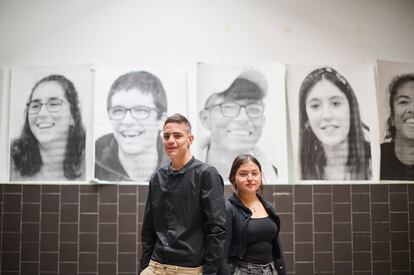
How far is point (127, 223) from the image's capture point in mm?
3244

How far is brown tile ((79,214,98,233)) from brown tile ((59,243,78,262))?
164 millimetres

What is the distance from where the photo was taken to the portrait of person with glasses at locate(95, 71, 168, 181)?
3273mm

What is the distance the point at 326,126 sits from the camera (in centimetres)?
335

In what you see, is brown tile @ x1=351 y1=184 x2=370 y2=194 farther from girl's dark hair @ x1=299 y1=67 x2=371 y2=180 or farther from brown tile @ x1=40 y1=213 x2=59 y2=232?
brown tile @ x1=40 y1=213 x2=59 y2=232

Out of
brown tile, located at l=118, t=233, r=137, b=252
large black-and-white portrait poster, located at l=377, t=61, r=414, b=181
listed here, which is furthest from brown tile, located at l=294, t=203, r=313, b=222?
brown tile, located at l=118, t=233, r=137, b=252

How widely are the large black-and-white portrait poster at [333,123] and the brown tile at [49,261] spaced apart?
92.4 inches

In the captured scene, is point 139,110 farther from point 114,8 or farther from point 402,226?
point 402,226

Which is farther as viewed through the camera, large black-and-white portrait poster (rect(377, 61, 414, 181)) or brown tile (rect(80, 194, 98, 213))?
large black-and-white portrait poster (rect(377, 61, 414, 181))

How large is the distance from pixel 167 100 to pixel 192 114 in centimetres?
27

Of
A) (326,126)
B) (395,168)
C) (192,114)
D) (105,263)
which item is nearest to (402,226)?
(395,168)

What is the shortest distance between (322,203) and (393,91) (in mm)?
1282

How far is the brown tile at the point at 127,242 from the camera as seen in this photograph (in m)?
3.22

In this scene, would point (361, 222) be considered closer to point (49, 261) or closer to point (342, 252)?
point (342, 252)

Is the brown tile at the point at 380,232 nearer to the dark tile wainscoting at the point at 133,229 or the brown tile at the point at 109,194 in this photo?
the dark tile wainscoting at the point at 133,229
